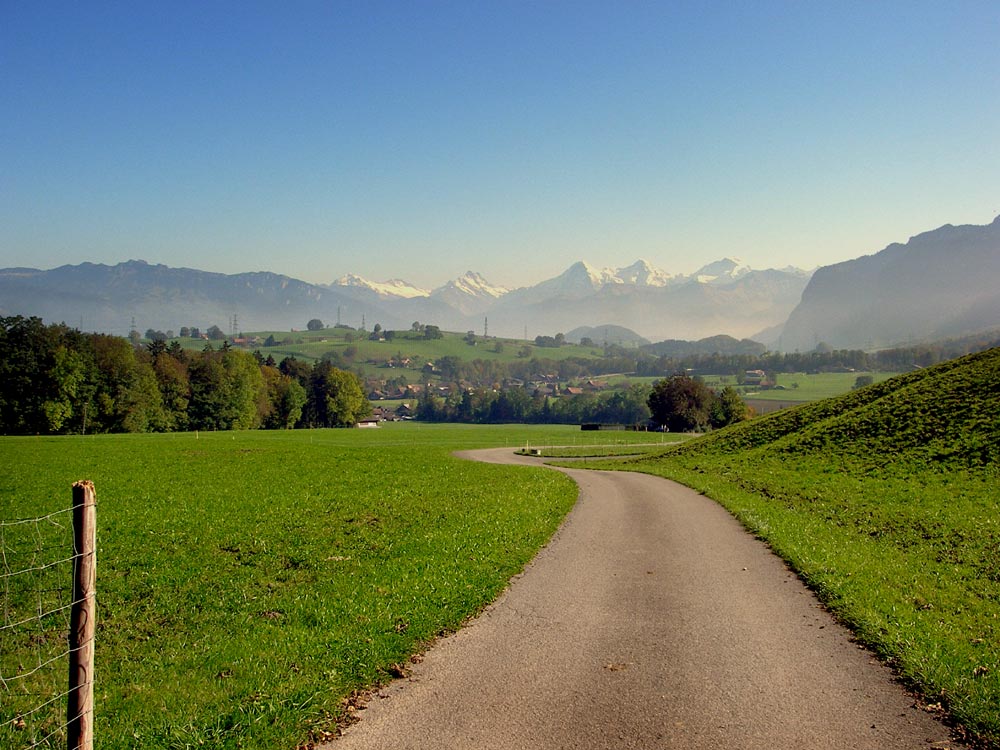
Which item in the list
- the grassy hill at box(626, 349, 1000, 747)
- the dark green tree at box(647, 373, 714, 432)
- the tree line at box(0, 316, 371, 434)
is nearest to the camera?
the grassy hill at box(626, 349, 1000, 747)

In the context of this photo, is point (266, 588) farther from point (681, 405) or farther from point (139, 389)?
point (681, 405)

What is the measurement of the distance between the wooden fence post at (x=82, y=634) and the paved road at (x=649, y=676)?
269cm

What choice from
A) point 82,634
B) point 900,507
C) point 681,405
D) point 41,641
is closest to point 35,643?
point 41,641

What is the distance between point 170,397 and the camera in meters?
120

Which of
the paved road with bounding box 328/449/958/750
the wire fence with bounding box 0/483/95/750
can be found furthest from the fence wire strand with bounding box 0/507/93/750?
the paved road with bounding box 328/449/958/750

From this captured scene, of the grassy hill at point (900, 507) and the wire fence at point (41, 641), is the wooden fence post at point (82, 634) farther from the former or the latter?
the grassy hill at point (900, 507)

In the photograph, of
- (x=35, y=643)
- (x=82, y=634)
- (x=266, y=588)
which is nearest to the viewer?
(x=82, y=634)

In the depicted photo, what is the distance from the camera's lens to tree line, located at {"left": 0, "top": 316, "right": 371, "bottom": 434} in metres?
96.4

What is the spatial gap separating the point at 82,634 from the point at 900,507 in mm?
27011

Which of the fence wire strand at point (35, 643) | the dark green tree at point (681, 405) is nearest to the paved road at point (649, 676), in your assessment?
the fence wire strand at point (35, 643)

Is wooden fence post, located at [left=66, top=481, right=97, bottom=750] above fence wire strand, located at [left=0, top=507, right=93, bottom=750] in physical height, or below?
above

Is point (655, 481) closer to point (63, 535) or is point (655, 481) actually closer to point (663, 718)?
point (63, 535)

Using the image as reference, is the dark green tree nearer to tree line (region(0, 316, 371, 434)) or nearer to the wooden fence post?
tree line (region(0, 316, 371, 434))

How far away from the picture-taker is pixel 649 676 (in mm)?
9938
